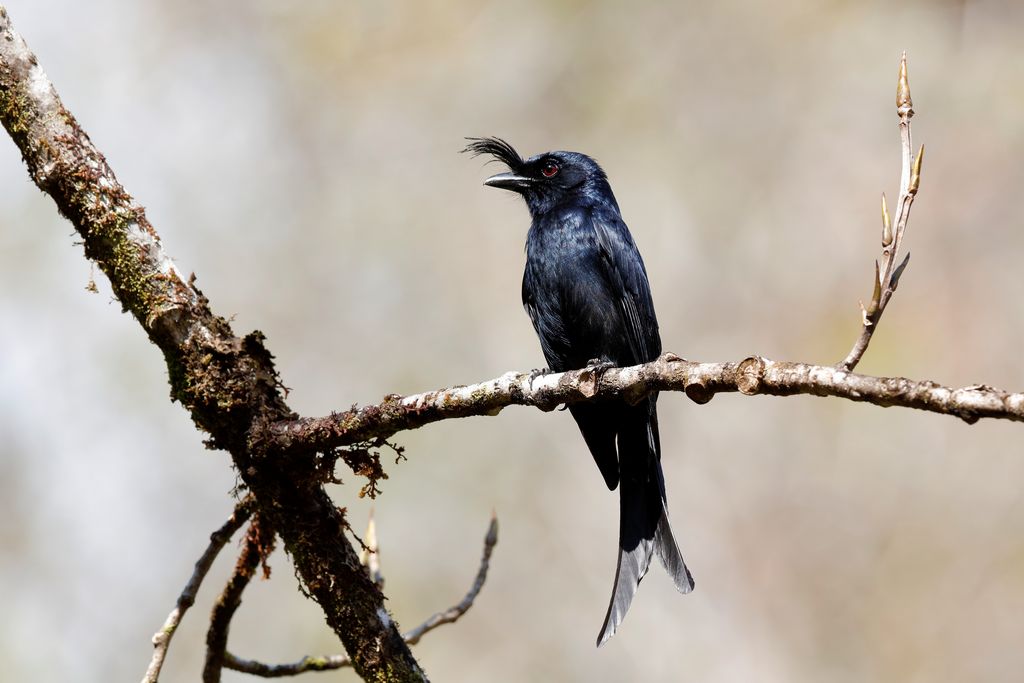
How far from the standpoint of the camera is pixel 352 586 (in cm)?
270

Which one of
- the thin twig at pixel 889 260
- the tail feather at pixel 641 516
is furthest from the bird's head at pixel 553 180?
the thin twig at pixel 889 260

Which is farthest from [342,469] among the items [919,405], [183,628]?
[919,405]

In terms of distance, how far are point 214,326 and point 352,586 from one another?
0.82 metres

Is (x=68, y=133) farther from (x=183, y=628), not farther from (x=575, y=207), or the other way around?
(x=183, y=628)

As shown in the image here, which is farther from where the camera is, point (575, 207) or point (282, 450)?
point (575, 207)

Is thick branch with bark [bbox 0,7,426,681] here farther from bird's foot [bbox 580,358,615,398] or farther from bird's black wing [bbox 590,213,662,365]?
bird's black wing [bbox 590,213,662,365]

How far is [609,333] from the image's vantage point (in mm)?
3979

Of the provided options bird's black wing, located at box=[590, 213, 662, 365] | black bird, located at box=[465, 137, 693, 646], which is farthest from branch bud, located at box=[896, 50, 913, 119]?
bird's black wing, located at box=[590, 213, 662, 365]

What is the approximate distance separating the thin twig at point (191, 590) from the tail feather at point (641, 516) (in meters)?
1.34

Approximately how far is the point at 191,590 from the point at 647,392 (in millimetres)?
1572

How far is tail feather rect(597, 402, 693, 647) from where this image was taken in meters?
3.61

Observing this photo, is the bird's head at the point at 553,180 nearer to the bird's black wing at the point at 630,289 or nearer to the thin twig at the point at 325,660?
the bird's black wing at the point at 630,289

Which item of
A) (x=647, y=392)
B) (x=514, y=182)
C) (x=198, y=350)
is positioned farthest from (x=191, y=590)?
(x=514, y=182)

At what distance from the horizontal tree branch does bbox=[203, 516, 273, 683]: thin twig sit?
1.86ft
